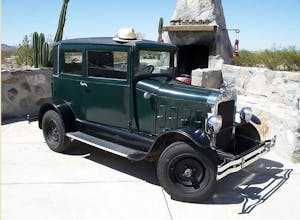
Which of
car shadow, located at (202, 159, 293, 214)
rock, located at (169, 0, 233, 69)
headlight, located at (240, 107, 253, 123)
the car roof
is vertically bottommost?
car shadow, located at (202, 159, 293, 214)

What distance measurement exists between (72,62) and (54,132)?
3.99 feet

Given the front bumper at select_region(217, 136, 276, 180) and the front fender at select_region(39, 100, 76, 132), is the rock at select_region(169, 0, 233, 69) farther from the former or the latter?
the front bumper at select_region(217, 136, 276, 180)

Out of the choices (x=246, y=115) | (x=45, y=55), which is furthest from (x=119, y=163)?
(x=45, y=55)

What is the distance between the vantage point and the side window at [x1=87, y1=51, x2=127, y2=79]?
4734 mm

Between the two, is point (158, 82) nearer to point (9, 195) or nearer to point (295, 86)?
point (9, 195)

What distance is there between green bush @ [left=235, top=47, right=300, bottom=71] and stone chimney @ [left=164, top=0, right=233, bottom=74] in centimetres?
169

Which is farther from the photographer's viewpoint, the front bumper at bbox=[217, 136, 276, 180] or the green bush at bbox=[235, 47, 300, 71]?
the green bush at bbox=[235, 47, 300, 71]

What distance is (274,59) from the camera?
40.1ft

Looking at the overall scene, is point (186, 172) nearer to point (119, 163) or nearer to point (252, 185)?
point (252, 185)

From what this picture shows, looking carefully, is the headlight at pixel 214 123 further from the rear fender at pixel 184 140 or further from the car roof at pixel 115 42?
the car roof at pixel 115 42

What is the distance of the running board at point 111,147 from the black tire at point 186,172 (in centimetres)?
42

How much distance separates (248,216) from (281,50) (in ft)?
33.2

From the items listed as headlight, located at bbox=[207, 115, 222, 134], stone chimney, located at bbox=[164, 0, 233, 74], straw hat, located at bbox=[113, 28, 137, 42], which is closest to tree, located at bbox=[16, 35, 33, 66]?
stone chimney, located at bbox=[164, 0, 233, 74]

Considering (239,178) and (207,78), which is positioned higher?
(207,78)
